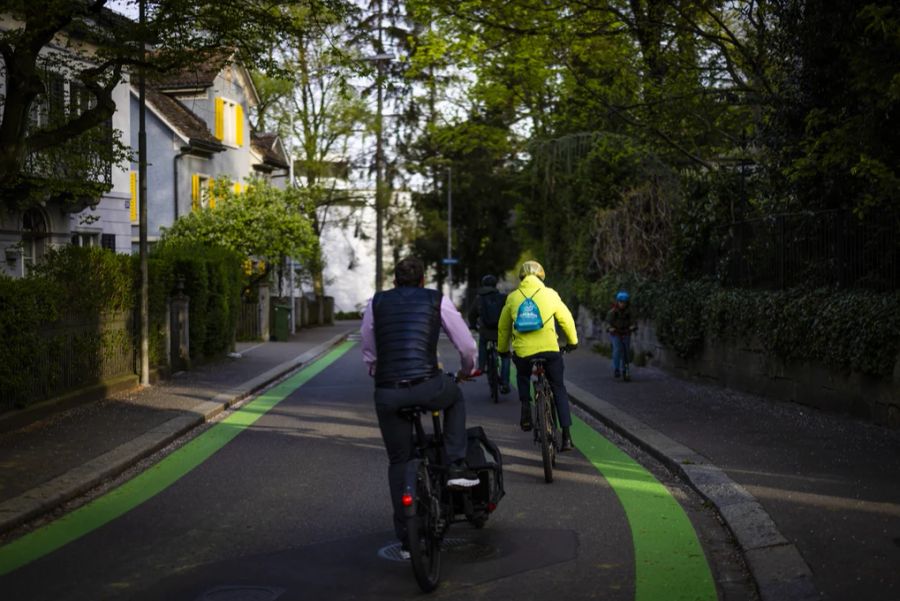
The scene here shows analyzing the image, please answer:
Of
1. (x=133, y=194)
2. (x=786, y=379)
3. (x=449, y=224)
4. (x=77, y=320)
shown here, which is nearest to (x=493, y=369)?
(x=786, y=379)

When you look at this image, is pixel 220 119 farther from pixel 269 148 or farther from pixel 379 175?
pixel 379 175

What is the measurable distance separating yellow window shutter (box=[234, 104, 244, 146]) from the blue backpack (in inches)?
1341

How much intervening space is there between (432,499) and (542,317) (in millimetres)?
4241

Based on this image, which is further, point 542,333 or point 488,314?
point 488,314

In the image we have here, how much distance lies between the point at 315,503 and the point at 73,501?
191 cm

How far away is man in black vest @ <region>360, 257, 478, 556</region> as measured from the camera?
6.45 meters

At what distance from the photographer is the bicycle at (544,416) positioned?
944 cm

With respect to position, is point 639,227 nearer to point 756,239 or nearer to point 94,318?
point 756,239

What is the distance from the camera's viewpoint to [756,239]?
58.0 ft

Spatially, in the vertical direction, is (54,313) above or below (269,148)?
below

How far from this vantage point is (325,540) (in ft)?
24.0

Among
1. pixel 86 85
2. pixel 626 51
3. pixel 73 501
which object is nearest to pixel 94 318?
pixel 86 85

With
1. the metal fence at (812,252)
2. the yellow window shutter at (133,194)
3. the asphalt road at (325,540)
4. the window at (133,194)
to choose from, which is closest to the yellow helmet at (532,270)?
the asphalt road at (325,540)

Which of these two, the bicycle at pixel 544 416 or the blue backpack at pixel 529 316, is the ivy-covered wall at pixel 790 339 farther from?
the blue backpack at pixel 529 316
